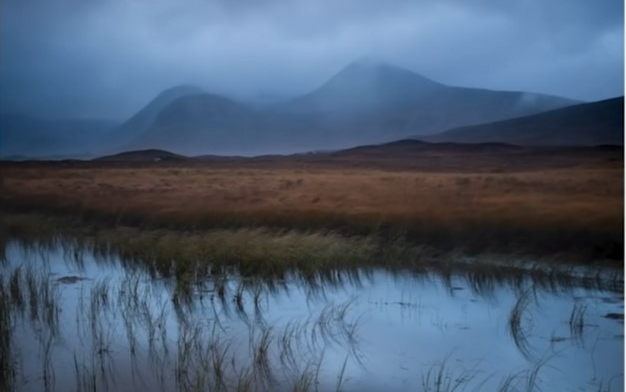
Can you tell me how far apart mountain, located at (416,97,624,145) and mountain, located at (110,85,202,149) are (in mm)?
1095

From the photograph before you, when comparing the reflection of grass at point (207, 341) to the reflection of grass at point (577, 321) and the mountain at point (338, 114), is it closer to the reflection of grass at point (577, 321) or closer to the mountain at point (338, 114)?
the reflection of grass at point (577, 321)

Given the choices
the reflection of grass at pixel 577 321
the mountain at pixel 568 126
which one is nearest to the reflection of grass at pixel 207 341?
the reflection of grass at pixel 577 321

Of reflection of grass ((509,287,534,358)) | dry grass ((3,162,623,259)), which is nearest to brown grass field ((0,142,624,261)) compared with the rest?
dry grass ((3,162,623,259))

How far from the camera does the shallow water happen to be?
1837 mm

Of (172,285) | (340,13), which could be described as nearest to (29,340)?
(172,285)

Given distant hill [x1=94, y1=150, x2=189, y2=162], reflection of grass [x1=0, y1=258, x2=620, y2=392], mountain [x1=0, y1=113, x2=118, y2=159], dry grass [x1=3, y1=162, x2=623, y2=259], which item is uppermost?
mountain [x1=0, y1=113, x2=118, y2=159]

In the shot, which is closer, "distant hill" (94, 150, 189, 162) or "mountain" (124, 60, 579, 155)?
"mountain" (124, 60, 579, 155)

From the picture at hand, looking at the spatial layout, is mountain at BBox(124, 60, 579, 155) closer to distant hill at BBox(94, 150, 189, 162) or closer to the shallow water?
distant hill at BBox(94, 150, 189, 162)

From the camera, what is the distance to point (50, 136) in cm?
215

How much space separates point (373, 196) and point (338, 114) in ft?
1.04

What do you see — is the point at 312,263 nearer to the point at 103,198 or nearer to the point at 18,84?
the point at 103,198

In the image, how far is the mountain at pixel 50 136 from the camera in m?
2.10

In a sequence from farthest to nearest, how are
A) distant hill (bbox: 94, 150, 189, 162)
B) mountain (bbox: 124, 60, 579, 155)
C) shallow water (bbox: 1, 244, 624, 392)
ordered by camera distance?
distant hill (bbox: 94, 150, 189, 162)
mountain (bbox: 124, 60, 579, 155)
shallow water (bbox: 1, 244, 624, 392)

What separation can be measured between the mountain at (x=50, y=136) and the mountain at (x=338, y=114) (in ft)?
0.39
